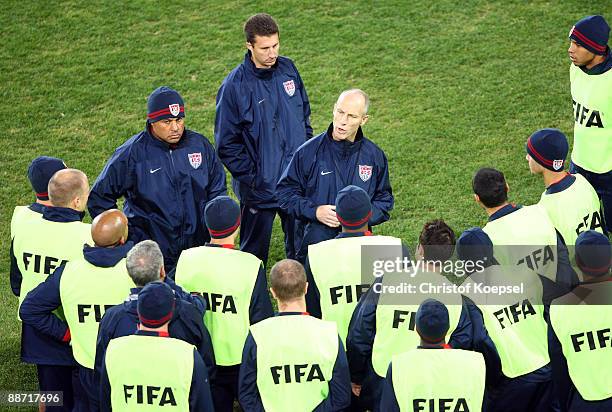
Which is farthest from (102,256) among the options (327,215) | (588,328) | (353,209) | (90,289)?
(588,328)

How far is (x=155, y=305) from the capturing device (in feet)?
16.0

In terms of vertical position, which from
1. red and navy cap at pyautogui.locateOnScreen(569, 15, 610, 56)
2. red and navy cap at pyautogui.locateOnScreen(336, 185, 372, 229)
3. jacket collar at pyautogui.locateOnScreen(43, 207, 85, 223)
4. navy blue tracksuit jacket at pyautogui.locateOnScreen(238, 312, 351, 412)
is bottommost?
navy blue tracksuit jacket at pyautogui.locateOnScreen(238, 312, 351, 412)

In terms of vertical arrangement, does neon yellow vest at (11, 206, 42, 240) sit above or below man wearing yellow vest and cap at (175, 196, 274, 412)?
above

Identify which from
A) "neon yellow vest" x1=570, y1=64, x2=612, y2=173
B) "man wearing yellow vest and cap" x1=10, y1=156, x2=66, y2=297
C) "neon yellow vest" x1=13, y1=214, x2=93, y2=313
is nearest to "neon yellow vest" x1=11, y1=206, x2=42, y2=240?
"man wearing yellow vest and cap" x1=10, y1=156, x2=66, y2=297

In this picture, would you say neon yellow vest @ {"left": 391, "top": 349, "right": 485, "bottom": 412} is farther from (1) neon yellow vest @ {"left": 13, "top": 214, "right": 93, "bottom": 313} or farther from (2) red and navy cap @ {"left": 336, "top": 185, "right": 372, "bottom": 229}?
(1) neon yellow vest @ {"left": 13, "top": 214, "right": 93, "bottom": 313}

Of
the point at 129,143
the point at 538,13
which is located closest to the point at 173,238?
A: the point at 129,143

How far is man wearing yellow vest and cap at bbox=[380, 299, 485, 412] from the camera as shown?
4746 millimetres

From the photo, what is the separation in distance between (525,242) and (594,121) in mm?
2056

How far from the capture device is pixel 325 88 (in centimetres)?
1079

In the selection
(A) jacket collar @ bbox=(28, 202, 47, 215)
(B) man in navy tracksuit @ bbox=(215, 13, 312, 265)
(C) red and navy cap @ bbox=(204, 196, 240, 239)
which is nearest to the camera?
(C) red and navy cap @ bbox=(204, 196, 240, 239)

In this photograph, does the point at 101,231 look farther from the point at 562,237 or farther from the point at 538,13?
the point at 538,13

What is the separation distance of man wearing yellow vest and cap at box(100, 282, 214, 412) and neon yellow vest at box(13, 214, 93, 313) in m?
1.19

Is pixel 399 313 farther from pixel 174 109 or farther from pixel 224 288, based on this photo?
pixel 174 109

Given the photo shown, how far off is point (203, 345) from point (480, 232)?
1.72m
